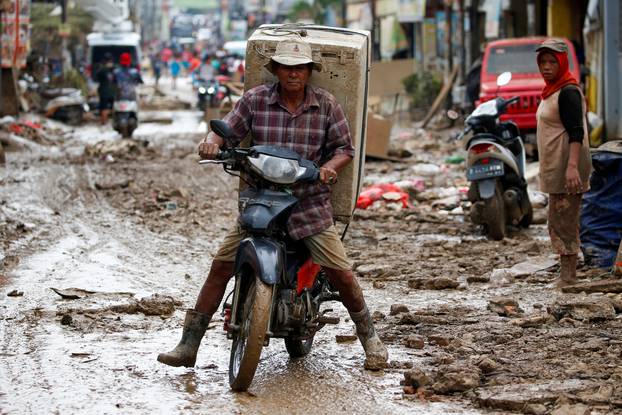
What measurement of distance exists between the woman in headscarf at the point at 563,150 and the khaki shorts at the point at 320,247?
2.70 metres

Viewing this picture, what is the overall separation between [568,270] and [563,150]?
92cm

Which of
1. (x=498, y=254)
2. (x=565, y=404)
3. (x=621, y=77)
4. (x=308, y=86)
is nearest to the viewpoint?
(x=565, y=404)

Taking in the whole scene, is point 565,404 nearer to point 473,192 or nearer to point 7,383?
point 7,383

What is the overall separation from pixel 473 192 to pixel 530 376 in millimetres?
5686

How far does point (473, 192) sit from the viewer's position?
11.1 meters

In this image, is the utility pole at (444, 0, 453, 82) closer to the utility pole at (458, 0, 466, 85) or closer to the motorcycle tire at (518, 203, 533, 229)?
the utility pole at (458, 0, 466, 85)

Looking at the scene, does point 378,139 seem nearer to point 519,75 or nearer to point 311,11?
point 519,75

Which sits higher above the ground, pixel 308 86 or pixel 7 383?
pixel 308 86

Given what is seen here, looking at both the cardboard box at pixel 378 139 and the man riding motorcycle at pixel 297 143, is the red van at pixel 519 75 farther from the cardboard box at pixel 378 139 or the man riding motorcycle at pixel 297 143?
the man riding motorcycle at pixel 297 143

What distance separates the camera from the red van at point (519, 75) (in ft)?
59.8

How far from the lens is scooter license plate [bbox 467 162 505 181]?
10773 mm

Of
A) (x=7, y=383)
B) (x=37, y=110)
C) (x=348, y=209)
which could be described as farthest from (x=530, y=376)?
(x=37, y=110)

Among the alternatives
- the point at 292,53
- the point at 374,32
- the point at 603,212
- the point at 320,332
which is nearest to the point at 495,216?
the point at 603,212

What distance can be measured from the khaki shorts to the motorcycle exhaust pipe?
5.47 m
